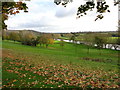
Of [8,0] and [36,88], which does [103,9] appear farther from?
[8,0]

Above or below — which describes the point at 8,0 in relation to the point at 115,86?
above

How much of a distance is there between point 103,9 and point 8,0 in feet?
20.1

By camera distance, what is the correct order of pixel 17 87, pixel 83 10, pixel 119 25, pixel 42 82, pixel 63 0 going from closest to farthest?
1. pixel 63 0
2. pixel 83 10
3. pixel 17 87
4. pixel 42 82
5. pixel 119 25

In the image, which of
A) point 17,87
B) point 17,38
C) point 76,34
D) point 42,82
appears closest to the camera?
point 17,87

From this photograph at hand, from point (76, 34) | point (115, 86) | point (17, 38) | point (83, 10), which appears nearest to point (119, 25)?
point (76, 34)

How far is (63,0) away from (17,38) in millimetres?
70270

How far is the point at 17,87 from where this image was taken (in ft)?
19.1

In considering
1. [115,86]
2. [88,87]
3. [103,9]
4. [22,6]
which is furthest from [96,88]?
[22,6]

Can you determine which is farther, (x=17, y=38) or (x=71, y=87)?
(x=17, y=38)

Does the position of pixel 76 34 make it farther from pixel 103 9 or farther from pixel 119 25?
pixel 103 9

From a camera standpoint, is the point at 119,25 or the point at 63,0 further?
the point at 119,25

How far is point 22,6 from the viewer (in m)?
6.85

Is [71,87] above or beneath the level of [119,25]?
beneath

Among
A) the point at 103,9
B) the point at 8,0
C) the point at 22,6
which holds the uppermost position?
the point at 8,0
